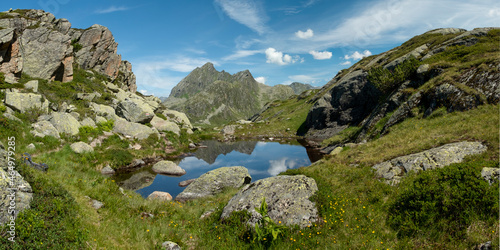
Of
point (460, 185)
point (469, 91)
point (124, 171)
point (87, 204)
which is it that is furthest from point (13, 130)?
point (469, 91)

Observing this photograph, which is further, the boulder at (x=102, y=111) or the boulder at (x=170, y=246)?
the boulder at (x=102, y=111)

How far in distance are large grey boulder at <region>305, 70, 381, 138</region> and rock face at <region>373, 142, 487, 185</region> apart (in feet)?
162

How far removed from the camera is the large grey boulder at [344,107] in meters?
62.2

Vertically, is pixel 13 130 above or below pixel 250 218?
above

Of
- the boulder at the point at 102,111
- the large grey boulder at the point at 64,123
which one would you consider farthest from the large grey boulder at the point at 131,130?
the large grey boulder at the point at 64,123

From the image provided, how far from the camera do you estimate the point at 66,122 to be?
30.6 metres

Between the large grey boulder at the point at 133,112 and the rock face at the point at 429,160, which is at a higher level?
the large grey boulder at the point at 133,112

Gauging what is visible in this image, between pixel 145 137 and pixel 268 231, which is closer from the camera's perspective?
pixel 268 231

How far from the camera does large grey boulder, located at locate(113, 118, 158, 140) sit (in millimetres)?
Result: 40188

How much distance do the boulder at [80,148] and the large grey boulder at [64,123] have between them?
3.67 metres

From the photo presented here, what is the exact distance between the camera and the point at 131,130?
136 ft

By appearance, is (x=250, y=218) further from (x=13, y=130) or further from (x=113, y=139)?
(x=113, y=139)

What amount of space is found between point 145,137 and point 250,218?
37488 millimetres

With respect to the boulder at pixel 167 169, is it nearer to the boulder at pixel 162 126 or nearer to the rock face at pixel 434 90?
the boulder at pixel 162 126
